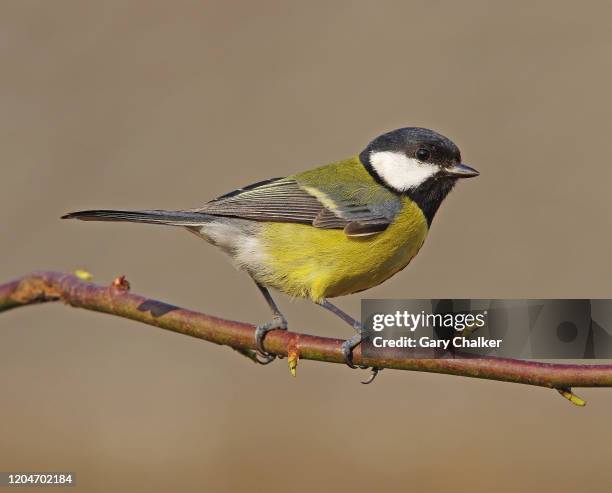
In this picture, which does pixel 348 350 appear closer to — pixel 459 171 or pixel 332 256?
pixel 332 256

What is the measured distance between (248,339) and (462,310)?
565 mm

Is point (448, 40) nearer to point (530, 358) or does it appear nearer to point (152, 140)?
point (152, 140)

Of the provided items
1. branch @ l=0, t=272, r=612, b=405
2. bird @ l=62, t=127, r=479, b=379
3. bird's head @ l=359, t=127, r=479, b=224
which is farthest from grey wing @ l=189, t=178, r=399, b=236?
branch @ l=0, t=272, r=612, b=405

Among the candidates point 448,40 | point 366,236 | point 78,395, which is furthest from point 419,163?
point 448,40

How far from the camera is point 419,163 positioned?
321 centimetres

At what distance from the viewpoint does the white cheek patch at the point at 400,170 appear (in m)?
3.21

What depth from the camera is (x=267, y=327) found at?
2.44 metres

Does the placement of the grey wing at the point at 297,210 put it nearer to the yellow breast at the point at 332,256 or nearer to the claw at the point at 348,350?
the yellow breast at the point at 332,256

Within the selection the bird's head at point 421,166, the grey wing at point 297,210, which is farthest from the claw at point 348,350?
the bird's head at point 421,166

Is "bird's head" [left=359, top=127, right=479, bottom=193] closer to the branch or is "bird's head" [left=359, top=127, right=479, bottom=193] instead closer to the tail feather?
the tail feather

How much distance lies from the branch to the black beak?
1.14 metres

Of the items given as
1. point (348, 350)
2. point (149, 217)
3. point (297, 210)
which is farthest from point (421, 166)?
point (348, 350)

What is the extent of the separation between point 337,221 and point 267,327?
0.79 metres

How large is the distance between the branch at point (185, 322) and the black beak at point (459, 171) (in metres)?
1.14
